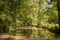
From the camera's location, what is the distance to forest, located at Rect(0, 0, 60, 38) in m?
6.18

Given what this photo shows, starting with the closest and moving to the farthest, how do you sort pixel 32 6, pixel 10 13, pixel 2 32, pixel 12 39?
pixel 12 39
pixel 2 32
pixel 10 13
pixel 32 6

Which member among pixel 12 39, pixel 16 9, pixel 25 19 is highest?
pixel 16 9

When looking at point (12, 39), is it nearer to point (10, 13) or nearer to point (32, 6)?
point (10, 13)

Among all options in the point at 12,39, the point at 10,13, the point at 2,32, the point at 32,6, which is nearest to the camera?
the point at 12,39

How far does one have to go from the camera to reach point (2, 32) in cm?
596

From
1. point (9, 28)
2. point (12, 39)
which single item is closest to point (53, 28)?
point (9, 28)

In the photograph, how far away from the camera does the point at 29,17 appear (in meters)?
6.81

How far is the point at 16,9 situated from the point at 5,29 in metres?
1.18

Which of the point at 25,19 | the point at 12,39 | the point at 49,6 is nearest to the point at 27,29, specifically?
the point at 25,19

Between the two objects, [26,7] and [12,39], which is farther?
[26,7]

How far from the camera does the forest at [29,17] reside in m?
6.18

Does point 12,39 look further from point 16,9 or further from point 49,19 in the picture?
point 49,19

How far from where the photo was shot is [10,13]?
658 cm

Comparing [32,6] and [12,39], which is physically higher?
[32,6]
